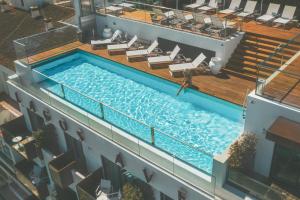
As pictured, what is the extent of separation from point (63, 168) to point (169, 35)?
29.4 feet

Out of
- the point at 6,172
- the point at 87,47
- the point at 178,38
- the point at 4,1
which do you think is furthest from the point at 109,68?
the point at 4,1

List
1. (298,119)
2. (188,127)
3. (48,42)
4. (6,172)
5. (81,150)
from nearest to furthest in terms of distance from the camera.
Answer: (298,119) → (188,127) → (81,150) → (48,42) → (6,172)

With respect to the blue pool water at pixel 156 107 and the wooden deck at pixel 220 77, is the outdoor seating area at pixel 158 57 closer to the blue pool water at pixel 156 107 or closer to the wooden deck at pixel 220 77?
the wooden deck at pixel 220 77

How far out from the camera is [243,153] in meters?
10.4

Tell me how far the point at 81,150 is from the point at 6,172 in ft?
30.0

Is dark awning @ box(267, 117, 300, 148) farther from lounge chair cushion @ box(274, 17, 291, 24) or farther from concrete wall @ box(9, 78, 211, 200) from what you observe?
lounge chair cushion @ box(274, 17, 291, 24)

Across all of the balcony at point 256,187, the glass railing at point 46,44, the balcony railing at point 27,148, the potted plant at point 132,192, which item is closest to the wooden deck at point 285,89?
the balcony at point 256,187

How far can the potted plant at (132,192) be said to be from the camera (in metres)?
12.6

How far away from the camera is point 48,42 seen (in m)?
19.8

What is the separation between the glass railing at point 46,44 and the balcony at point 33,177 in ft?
19.3

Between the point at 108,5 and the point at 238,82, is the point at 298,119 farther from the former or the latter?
the point at 108,5

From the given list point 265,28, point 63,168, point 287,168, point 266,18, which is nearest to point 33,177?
point 63,168

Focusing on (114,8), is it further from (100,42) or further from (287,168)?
(287,168)

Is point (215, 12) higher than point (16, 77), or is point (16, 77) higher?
point (215, 12)
